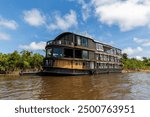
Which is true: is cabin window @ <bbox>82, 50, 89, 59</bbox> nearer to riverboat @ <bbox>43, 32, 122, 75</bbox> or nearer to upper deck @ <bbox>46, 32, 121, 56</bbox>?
riverboat @ <bbox>43, 32, 122, 75</bbox>

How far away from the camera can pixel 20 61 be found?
42688 mm

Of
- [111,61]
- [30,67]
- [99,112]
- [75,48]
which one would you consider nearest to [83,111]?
[99,112]

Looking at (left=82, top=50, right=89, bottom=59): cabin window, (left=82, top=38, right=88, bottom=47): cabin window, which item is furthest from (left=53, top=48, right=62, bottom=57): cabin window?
(left=82, top=38, right=88, bottom=47): cabin window

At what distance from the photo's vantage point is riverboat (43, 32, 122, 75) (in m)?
26.0

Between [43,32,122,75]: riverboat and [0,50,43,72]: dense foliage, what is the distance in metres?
14.8

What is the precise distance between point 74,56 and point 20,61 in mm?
18916

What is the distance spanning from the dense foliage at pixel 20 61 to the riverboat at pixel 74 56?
14.8 m

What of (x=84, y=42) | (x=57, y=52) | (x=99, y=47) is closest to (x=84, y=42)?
(x=84, y=42)

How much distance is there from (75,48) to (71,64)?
2434mm

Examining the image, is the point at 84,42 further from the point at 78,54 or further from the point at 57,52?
the point at 57,52

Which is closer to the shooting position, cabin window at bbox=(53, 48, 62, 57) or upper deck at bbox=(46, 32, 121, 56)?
cabin window at bbox=(53, 48, 62, 57)

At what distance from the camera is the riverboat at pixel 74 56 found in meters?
26.0

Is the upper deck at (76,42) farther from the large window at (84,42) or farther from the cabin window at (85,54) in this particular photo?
the cabin window at (85,54)

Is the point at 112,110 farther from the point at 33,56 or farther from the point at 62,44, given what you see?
the point at 33,56
